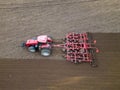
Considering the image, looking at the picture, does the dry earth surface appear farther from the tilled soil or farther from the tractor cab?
the tractor cab

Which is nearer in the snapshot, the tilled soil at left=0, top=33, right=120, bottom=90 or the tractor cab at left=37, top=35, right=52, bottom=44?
the tilled soil at left=0, top=33, right=120, bottom=90

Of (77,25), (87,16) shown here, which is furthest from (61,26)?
(87,16)

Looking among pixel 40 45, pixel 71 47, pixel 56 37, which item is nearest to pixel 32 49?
pixel 40 45

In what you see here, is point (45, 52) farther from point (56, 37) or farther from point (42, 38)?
point (56, 37)

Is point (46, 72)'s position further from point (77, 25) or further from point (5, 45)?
point (77, 25)

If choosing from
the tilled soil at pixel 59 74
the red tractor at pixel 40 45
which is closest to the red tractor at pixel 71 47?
the red tractor at pixel 40 45

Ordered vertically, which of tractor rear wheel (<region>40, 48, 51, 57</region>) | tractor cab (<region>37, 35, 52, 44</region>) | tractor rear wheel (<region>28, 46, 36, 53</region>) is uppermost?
tractor cab (<region>37, 35, 52, 44</region>)

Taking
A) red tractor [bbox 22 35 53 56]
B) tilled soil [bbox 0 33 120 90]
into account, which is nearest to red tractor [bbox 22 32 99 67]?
red tractor [bbox 22 35 53 56]

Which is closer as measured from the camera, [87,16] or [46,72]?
[46,72]
